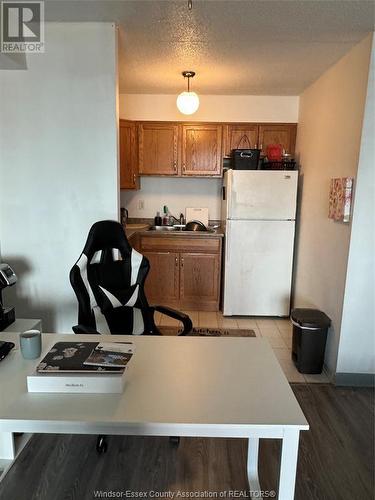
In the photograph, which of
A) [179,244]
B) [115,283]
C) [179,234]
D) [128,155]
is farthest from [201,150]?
[115,283]

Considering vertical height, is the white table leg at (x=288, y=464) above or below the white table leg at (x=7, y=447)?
above

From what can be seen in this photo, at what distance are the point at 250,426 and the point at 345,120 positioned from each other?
236 centimetres

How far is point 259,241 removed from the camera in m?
3.72

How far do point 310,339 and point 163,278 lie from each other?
184 centimetres

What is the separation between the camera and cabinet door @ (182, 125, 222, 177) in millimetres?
4012

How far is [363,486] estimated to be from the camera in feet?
5.59

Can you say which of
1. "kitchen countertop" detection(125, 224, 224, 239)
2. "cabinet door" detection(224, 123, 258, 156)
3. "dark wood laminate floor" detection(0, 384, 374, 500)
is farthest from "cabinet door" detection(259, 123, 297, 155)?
"dark wood laminate floor" detection(0, 384, 374, 500)

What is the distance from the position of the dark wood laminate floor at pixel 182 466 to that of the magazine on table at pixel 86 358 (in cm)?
78

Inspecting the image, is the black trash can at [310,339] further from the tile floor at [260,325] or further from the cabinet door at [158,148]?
the cabinet door at [158,148]

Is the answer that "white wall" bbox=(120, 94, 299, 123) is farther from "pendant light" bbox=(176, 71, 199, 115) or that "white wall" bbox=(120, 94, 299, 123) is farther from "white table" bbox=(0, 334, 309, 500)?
"white table" bbox=(0, 334, 309, 500)

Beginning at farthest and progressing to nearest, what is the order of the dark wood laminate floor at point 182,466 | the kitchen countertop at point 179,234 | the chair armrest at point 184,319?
the kitchen countertop at point 179,234
the chair armrest at point 184,319
the dark wood laminate floor at point 182,466

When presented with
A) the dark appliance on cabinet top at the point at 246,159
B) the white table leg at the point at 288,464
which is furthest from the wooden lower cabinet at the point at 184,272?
the white table leg at the point at 288,464

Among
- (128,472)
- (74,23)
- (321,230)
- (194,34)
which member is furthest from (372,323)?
(74,23)

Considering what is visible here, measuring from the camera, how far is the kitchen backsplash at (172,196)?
4410 mm
